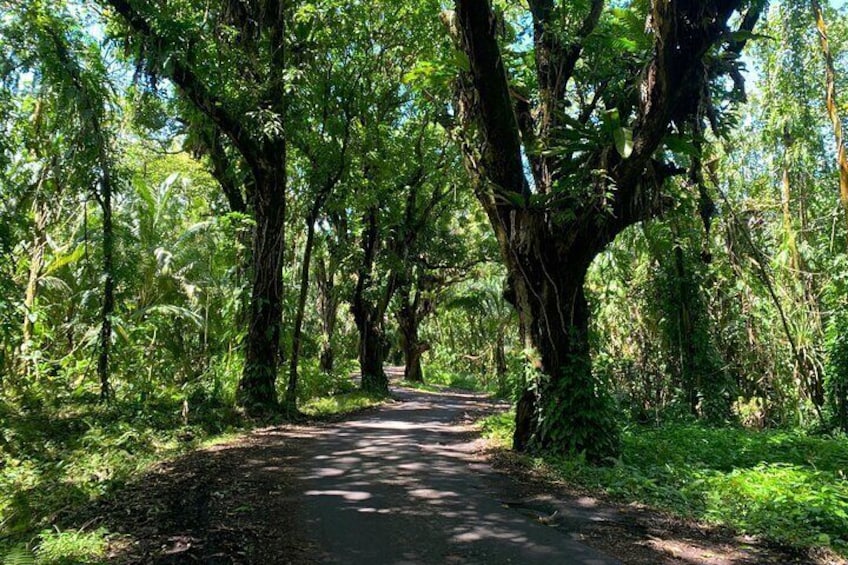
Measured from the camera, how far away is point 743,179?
1532 centimetres

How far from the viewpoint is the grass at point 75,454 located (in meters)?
4.51

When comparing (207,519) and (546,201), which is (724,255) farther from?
(207,519)

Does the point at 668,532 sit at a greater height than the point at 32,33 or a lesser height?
lesser

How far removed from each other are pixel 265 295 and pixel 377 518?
7.75 meters

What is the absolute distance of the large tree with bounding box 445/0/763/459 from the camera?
709cm

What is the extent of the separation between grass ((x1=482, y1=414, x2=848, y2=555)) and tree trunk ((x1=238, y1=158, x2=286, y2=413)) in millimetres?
4966

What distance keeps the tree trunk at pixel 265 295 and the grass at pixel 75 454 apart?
0.65 metres

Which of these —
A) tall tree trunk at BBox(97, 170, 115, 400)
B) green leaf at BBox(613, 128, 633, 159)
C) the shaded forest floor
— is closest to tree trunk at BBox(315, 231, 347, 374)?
tall tree trunk at BBox(97, 170, 115, 400)

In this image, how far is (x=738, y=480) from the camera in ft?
21.8

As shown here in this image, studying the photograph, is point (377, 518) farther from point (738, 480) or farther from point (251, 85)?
point (251, 85)

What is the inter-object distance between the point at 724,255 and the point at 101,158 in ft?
45.5

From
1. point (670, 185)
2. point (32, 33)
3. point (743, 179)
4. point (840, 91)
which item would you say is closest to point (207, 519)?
point (32, 33)

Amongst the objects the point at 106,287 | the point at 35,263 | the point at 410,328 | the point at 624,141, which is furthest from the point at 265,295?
the point at 410,328

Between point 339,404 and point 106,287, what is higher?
point 106,287
